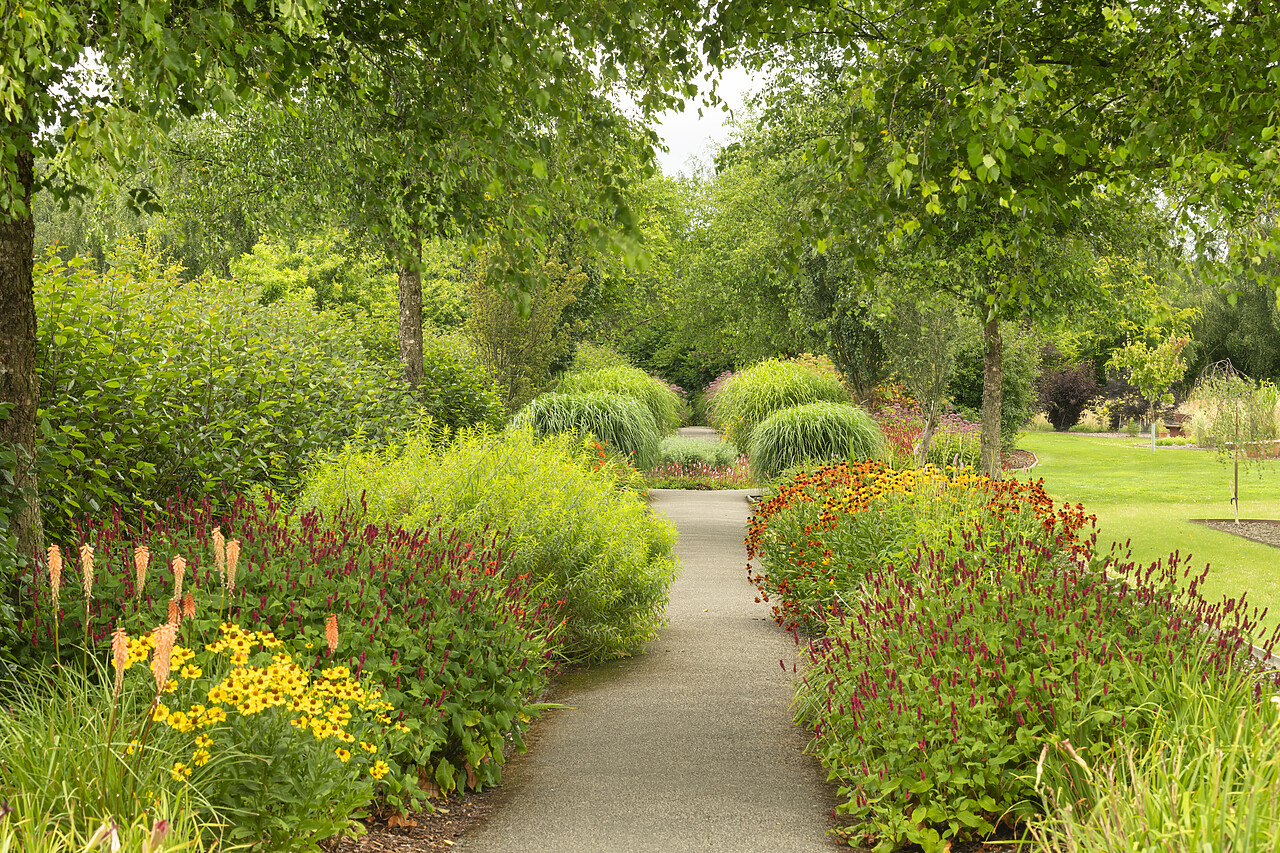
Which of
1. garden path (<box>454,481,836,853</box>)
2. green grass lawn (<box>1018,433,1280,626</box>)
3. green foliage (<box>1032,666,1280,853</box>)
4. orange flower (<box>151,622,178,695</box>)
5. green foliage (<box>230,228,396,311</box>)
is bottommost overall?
garden path (<box>454,481,836,853</box>)

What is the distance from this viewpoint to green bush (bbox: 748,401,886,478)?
14883 mm

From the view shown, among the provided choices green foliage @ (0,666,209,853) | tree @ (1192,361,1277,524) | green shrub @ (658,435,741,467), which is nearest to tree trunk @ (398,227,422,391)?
green foliage @ (0,666,209,853)

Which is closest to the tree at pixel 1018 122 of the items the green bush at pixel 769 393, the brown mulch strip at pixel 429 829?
the brown mulch strip at pixel 429 829

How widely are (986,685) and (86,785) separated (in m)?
3.12

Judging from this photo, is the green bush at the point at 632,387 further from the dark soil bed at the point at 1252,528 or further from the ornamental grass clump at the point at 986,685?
the ornamental grass clump at the point at 986,685

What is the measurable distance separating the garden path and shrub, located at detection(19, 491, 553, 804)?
41 cm

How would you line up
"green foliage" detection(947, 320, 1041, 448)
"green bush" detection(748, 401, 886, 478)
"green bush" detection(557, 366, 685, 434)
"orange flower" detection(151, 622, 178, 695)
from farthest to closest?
1. "green foliage" detection(947, 320, 1041, 448)
2. "green bush" detection(557, 366, 685, 434)
3. "green bush" detection(748, 401, 886, 478)
4. "orange flower" detection(151, 622, 178, 695)

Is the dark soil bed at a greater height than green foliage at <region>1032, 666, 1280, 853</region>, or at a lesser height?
lesser

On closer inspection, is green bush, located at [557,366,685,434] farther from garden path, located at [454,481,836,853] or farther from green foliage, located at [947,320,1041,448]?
garden path, located at [454,481,836,853]

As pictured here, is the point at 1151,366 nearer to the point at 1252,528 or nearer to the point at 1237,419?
the point at 1237,419

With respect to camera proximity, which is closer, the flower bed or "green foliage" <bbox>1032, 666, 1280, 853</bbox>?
"green foliage" <bbox>1032, 666, 1280, 853</bbox>

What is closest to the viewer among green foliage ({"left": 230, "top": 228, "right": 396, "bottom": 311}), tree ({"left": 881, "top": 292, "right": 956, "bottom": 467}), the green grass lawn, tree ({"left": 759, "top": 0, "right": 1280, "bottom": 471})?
tree ({"left": 759, "top": 0, "right": 1280, "bottom": 471})

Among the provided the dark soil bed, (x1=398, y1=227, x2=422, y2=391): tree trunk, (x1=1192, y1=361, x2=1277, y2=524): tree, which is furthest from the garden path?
(x1=1192, y1=361, x2=1277, y2=524): tree

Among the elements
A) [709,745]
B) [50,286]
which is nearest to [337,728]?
[709,745]
